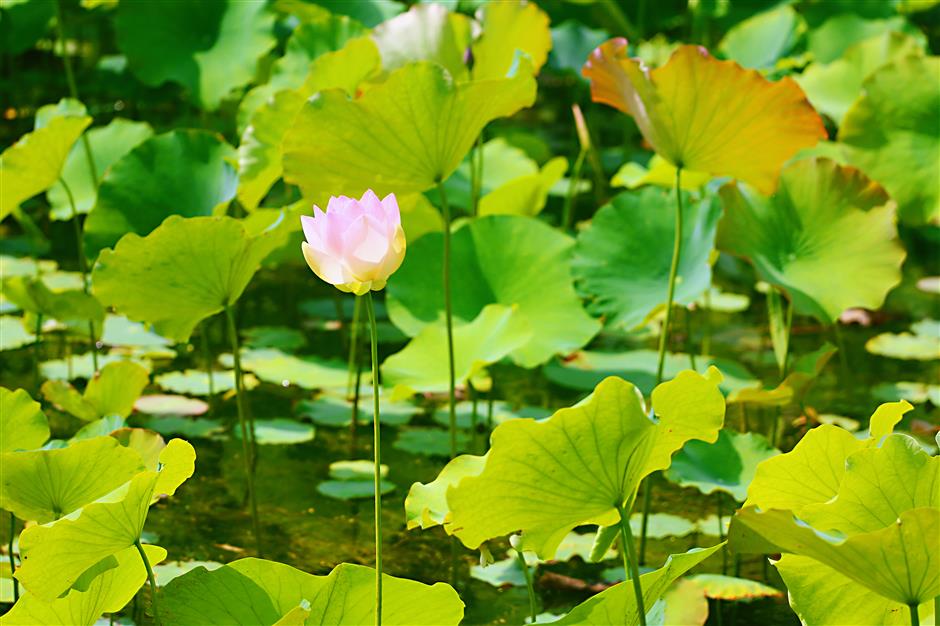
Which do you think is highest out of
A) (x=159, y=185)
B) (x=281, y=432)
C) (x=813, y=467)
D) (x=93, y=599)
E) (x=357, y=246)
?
(x=357, y=246)

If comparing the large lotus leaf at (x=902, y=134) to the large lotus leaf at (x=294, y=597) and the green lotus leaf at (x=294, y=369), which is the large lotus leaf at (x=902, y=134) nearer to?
the green lotus leaf at (x=294, y=369)

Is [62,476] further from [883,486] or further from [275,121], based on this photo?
[275,121]

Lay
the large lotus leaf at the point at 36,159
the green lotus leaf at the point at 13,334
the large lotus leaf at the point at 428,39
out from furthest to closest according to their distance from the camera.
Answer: the green lotus leaf at the point at 13,334 → the large lotus leaf at the point at 428,39 → the large lotus leaf at the point at 36,159

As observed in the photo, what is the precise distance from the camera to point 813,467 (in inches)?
41.1

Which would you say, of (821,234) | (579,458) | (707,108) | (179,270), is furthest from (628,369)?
(579,458)

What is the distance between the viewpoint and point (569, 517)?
1050mm

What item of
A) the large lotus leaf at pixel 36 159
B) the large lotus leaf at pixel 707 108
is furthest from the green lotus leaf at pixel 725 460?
the large lotus leaf at pixel 36 159

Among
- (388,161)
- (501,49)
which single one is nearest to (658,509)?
(388,161)

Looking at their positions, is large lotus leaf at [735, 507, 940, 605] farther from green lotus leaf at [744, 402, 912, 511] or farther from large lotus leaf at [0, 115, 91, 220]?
large lotus leaf at [0, 115, 91, 220]

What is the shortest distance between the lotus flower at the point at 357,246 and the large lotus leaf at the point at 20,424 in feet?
1.47

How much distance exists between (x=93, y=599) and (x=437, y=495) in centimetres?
32

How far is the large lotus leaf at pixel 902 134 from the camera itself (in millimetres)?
2191

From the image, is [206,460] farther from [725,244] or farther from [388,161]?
[725,244]

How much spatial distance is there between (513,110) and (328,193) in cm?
26
